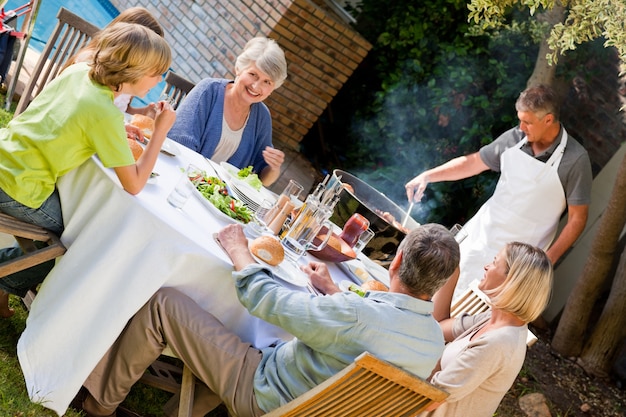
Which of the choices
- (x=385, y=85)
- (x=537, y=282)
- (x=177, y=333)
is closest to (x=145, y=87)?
(x=177, y=333)

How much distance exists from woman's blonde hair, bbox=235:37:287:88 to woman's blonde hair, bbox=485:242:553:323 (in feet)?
5.07

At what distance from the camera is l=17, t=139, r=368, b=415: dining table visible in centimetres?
249

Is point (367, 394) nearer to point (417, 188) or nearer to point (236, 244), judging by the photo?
point (236, 244)

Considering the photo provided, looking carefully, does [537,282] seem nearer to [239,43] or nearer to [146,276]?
[146,276]

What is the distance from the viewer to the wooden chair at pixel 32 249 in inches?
101

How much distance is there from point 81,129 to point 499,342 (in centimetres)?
157

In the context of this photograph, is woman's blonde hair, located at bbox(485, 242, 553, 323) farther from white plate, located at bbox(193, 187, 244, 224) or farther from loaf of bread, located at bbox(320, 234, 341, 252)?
white plate, located at bbox(193, 187, 244, 224)

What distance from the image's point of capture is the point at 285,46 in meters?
6.59

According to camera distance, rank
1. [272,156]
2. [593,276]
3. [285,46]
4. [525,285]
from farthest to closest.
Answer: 1. [285,46]
2. [593,276]
3. [272,156]
4. [525,285]

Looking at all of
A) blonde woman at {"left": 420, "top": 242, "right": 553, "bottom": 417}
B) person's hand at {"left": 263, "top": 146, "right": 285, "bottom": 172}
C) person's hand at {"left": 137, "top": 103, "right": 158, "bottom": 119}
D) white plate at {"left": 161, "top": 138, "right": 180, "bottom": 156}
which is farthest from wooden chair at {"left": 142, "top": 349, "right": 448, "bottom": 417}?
person's hand at {"left": 137, "top": 103, "right": 158, "bottom": 119}

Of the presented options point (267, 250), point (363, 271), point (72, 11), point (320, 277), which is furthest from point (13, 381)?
point (72, 11)

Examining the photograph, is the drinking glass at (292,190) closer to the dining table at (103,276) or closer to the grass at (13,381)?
the dining table at (103,276)

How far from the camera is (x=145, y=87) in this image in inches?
105

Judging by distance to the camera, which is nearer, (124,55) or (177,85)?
(124,55)
